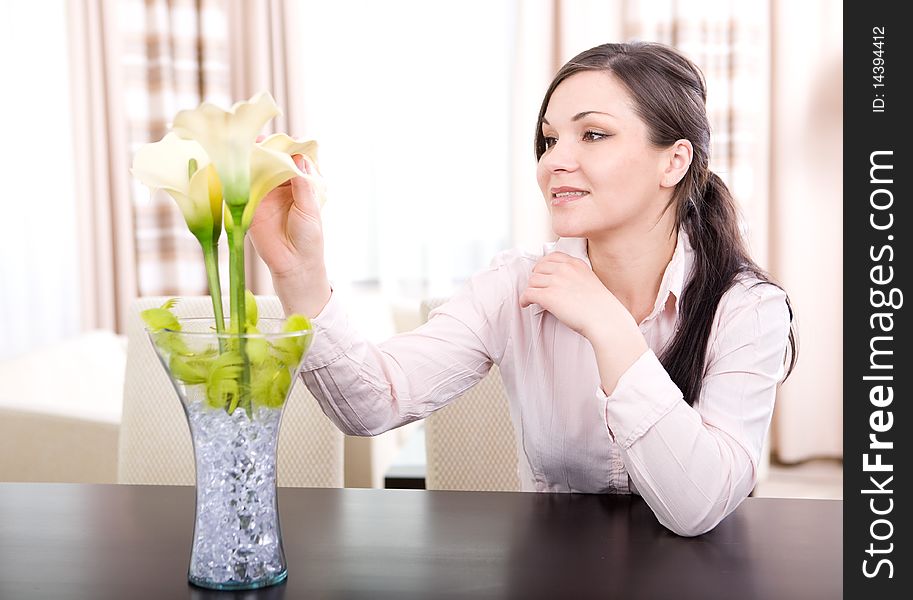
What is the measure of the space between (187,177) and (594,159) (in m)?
0.72

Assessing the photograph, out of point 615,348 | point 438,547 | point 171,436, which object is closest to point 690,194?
point 615,348

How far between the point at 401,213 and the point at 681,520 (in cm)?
330

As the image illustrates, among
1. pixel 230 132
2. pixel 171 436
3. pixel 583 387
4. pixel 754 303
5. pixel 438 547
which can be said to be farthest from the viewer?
pixel 171 436

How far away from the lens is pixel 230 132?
32.0 inches

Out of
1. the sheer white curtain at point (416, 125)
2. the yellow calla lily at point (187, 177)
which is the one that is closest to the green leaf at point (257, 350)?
the yellow calla lily at point (187, 177)

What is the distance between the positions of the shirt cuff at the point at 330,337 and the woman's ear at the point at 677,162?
1.80 ft

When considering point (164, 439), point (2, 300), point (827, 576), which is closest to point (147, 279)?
point (2, 300)

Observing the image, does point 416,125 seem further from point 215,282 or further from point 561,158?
point 215,282

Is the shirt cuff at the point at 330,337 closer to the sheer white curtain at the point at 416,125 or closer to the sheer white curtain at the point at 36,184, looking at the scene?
the sheer white curtain at the point at 416,125

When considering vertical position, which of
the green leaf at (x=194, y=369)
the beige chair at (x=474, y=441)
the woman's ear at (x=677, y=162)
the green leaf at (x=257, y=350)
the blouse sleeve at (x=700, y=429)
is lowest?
the beige chair at (x=474, y=441)

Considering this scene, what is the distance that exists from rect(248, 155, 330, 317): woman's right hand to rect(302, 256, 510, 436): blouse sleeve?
0.19 ft

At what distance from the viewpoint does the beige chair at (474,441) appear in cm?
178

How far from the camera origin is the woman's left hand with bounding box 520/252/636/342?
121cm

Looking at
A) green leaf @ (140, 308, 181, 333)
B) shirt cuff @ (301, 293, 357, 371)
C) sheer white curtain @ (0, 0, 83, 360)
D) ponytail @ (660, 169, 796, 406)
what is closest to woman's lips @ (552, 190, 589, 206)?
ponytail @ (660, 169, 796, 406)
